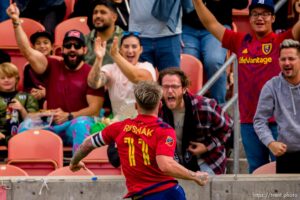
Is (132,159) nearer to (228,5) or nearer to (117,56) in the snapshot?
(117,56)

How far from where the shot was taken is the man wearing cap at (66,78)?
41.3ft

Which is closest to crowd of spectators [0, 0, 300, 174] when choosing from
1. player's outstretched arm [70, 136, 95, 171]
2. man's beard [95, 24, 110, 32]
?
man's beard [95, 24, 110, 32]

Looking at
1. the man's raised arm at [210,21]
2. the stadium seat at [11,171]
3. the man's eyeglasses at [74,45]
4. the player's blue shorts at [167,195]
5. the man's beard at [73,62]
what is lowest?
the stadium seat at [11,171]

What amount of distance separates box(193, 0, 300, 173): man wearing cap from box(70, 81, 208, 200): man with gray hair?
2.11m

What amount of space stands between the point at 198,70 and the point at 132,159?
12.8ft

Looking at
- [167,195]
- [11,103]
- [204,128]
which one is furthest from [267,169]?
[11,103]

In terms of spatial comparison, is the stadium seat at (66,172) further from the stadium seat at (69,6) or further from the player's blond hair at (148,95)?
the stadium seat at (69,6)

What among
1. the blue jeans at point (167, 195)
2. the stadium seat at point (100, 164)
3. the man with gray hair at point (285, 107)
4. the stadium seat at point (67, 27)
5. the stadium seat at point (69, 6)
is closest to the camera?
the blue jeans at point (167, 195)

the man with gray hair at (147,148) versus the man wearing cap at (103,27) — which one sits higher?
the man wearing cap at (103,27)

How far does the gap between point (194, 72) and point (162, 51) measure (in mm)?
495

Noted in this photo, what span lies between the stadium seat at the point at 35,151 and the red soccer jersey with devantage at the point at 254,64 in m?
1.88

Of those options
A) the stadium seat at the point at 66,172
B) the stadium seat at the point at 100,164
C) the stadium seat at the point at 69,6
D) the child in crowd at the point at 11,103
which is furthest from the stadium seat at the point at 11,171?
the stadium seat at the point at 69,6

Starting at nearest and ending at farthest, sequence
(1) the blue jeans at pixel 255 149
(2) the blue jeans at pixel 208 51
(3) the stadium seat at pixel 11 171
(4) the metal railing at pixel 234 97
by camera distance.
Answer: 1. (3) the stadium seat at pixel 11 171
2. (1) the blue jeans at pixel 255 149
3. (4) the metal railing at pixel 234 97
4. (2) the blue jeans at pixel 208 51

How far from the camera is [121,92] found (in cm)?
1245
